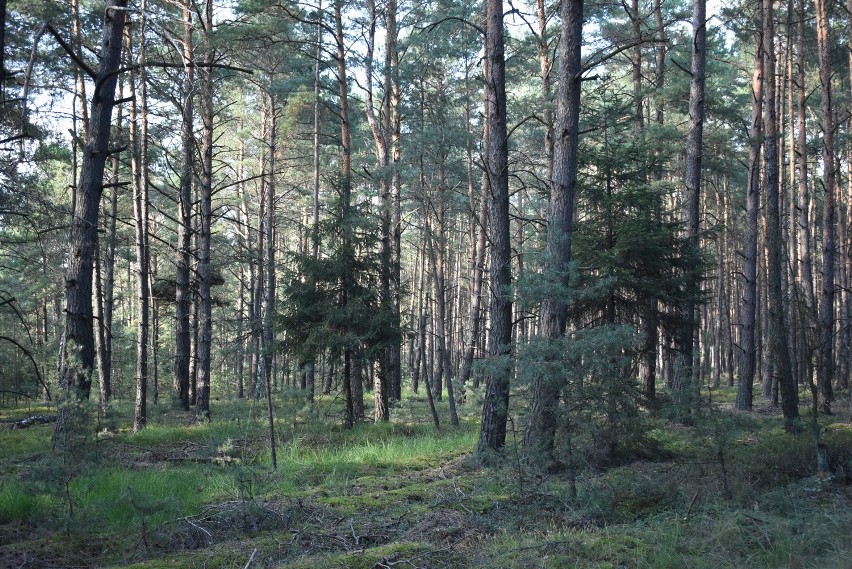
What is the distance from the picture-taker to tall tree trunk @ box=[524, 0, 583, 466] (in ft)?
20.8

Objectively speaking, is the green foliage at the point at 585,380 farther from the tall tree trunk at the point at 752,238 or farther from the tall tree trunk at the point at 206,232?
the tall tree trunk at the point at 206,232

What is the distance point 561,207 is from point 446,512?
418cm

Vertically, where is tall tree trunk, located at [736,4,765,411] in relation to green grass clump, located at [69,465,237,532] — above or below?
above

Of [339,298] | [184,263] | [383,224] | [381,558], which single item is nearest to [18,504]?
[381,558]

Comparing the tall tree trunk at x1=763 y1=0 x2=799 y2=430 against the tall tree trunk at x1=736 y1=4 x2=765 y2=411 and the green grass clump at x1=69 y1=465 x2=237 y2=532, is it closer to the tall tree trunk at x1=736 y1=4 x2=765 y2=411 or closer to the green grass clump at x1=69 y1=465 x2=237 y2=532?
the tall tree trunk at x1=736 y1=4 x2=765 y2=411

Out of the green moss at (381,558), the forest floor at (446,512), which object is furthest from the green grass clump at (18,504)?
the green moss at (381,558)

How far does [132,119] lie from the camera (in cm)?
1430

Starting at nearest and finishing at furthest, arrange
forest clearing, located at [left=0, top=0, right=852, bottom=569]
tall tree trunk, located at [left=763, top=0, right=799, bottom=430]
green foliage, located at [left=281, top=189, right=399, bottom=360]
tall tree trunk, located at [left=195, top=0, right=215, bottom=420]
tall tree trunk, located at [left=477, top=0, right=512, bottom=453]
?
forest clearing, located at [left=0, top=0, right=852, bottom=569] → tall tree trunk, located at [left=477, top=0, right=512, bottom=453] → tall tree trunk, located at [left=763, top=0, right=799, bottom=430] → green foliage, located at [left=281, top=189, right=399, bottom=360] → tall tree trunk, located at [left=195, top=0, right=215, bottom=420]

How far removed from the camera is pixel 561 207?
7.88 meters

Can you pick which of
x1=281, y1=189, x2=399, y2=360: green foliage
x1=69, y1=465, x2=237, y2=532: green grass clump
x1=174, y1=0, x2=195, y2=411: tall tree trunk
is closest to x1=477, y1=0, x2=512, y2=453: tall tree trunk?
x1=281, y1=189, x2=399, y2=360: green foliage

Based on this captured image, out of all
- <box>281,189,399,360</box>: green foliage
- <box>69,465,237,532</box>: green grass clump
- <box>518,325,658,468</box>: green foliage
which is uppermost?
<box>281,189,399,360</box>: green foliage

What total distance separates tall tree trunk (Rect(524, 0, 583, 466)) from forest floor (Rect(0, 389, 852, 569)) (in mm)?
656

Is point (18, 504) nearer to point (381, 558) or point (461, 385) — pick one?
point (381, 558)

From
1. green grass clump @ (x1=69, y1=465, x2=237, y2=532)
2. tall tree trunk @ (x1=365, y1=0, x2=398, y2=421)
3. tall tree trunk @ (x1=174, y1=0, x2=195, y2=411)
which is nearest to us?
green grass clump @ (x1=69, y1=465, x2=237, y2=532)
